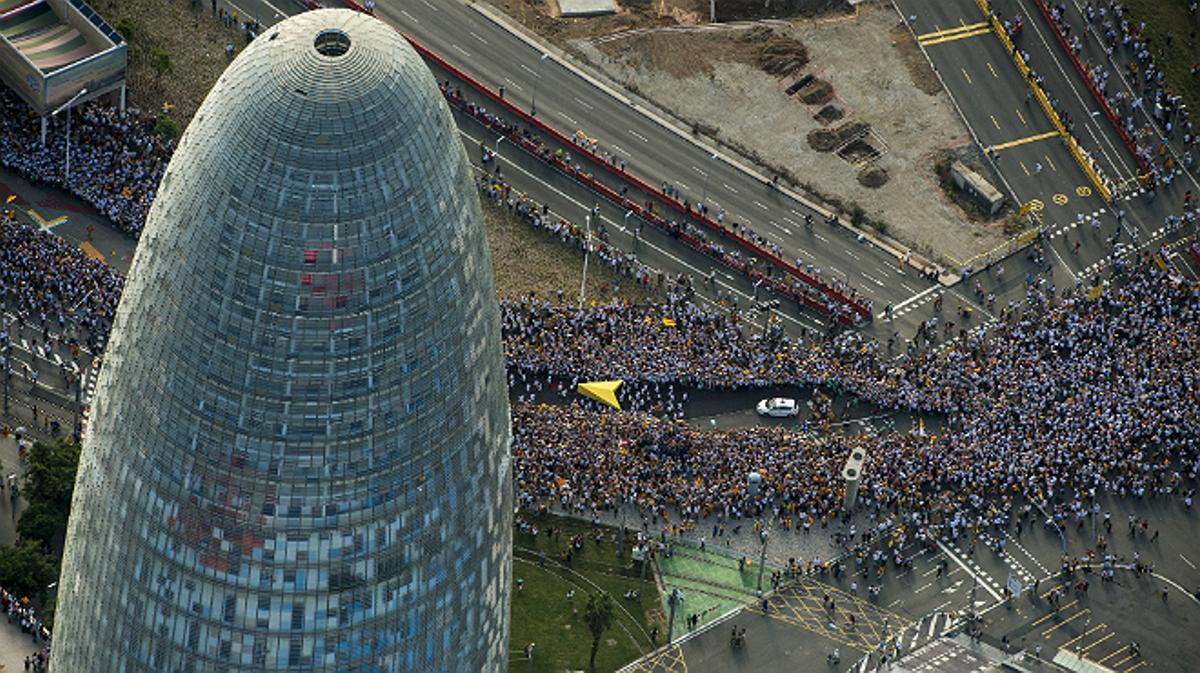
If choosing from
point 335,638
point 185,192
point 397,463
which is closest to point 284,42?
point 185,192

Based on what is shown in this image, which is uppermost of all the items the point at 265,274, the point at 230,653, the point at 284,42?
the point at 284,42

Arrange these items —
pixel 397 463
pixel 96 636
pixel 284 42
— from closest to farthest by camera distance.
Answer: pixel 284 42 < pixel 397 463 < pixel 96 636

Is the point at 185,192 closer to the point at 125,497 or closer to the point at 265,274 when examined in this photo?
the point at 265,274

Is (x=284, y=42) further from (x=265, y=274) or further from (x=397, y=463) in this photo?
(x=397, y=463)

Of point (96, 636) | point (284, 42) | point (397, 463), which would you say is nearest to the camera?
point (284, 42)

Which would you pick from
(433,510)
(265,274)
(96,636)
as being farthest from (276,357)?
(96,636)

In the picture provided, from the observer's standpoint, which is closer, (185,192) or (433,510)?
(185,192)

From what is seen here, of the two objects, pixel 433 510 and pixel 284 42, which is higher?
pixel 284 42
